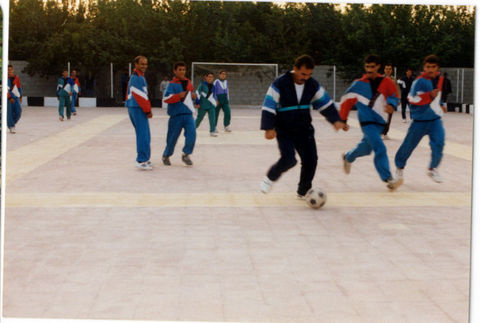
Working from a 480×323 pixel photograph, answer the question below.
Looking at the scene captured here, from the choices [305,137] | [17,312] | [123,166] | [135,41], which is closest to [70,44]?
[135,41]

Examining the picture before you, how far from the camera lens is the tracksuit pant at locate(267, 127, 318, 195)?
22.0 ft

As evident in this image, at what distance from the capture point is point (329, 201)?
692cm

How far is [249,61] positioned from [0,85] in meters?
25.9

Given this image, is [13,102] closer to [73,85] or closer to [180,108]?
[180,108]

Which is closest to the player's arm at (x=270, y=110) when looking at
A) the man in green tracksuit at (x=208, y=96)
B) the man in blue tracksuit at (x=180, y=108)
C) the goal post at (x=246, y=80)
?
the man in blue tracksuit at (x=180, y=108)

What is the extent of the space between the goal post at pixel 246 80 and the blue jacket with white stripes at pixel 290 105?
21.8 metres

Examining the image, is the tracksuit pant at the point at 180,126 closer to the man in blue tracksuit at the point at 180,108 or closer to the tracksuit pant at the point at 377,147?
the man in blue tracksuit at the point at 180,108

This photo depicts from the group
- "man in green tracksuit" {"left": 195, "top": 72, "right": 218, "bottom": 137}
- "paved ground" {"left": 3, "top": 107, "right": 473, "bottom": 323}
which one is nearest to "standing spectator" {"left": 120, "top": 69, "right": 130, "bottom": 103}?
"man in green tracksuit" {"left": 195, "top": 72, "right": 218, "bottom": 137}

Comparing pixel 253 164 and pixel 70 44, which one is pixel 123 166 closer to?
pixel 253 164

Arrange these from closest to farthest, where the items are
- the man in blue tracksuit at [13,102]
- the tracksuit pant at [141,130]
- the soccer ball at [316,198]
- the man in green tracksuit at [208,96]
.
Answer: the soccer ball at [316,198]
the tracksuit pant at [141,130]
the man in blue tracksuit at [13,102]
the man in green tracksuit at [208,96]

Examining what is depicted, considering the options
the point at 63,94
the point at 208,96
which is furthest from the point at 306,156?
the point at 63,94

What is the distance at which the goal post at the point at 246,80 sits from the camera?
93.6 ft

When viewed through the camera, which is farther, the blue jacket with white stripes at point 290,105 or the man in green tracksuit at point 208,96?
the man in green tracksuit at point 208,96

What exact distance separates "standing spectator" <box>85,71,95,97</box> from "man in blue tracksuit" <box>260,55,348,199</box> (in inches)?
696
